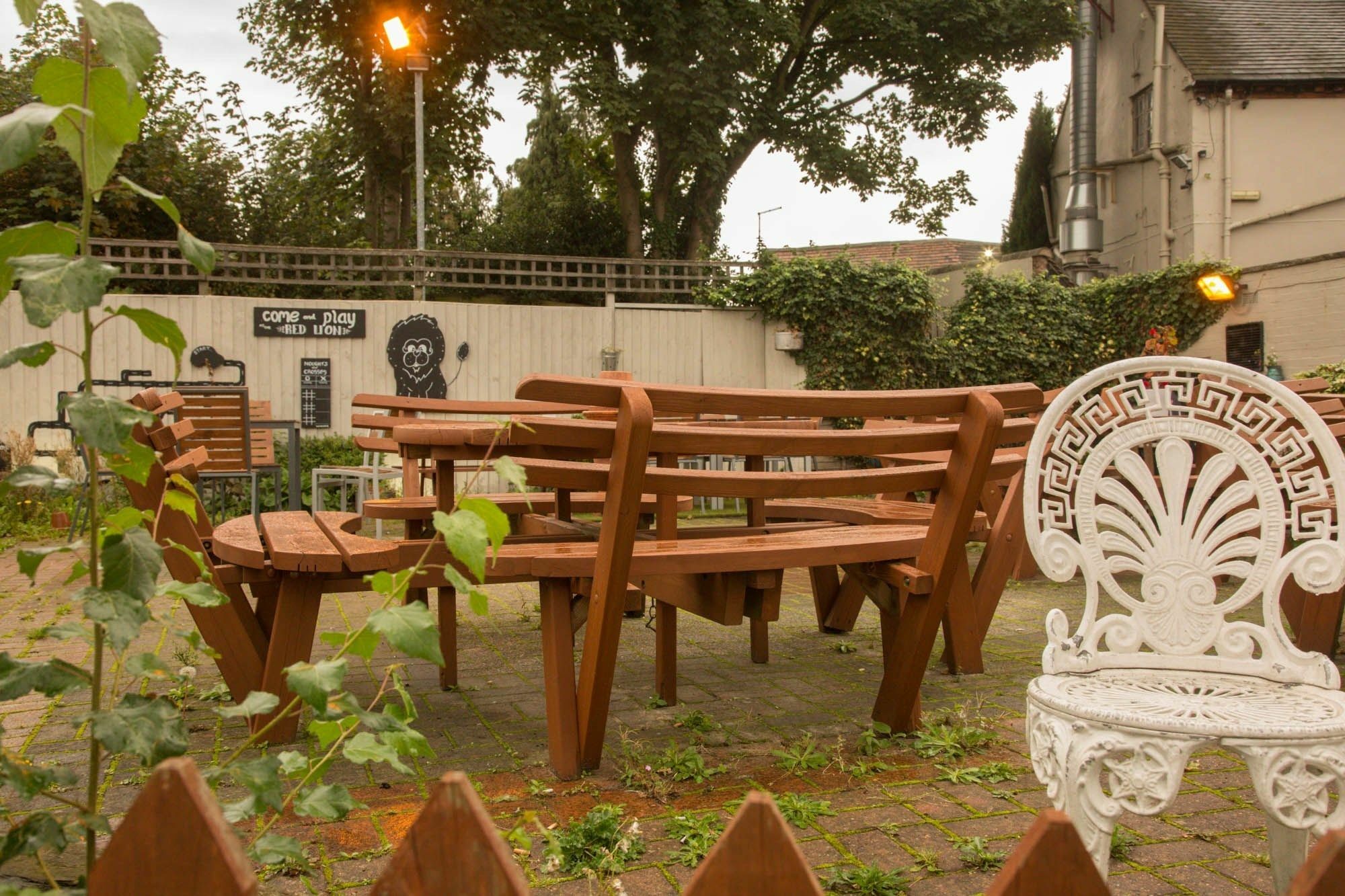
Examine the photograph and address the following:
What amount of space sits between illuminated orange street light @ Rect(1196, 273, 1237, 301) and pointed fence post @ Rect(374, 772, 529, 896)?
15.6 metres

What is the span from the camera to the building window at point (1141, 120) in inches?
749

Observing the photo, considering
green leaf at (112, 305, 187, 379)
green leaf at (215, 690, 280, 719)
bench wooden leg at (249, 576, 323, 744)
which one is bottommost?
bench wooden leg at (249, 576, 323, 744)

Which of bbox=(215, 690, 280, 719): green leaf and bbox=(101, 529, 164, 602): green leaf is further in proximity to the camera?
bbox=(215, 690, 280, 719): green leaf

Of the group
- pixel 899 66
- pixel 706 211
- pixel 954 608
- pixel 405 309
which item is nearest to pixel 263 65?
pixel 706 211

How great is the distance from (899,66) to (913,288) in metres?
8.00

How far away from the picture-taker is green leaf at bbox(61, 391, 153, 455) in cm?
107

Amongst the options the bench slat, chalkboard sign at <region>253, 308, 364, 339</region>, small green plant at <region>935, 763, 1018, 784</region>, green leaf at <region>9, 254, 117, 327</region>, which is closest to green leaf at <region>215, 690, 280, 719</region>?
green leaf at <region>9, 254, 117, 327</region>

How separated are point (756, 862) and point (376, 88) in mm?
18458

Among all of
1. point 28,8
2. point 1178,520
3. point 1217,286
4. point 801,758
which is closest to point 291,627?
point 801,758

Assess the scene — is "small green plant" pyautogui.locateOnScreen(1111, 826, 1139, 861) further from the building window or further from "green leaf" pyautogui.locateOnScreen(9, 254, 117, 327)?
the building window

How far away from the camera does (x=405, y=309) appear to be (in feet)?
41.1

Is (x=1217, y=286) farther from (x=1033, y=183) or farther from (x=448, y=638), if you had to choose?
(x=1033, y=183)

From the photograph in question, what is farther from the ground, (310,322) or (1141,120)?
(1141,120)

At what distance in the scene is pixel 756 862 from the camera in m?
0.91
